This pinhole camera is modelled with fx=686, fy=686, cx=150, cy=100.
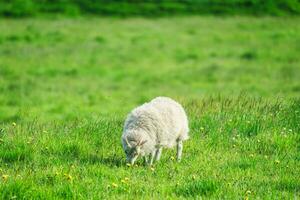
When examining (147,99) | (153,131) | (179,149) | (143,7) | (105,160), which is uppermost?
(153,131)

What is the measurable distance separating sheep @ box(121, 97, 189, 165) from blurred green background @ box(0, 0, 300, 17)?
36331 millimetres

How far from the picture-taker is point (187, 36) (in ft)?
130

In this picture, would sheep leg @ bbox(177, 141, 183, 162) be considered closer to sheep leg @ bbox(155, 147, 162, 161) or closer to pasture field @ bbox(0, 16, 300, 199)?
pasture field @ bbox(0, 16, 300, 199)

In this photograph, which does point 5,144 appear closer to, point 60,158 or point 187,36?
point 60,158

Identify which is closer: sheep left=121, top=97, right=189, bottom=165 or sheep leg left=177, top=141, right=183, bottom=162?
sheep left=121, top=97, right=189, bottom=165

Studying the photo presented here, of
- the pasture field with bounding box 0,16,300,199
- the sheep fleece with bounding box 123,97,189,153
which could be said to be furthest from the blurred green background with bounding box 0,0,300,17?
the sheep fleece with bounding box 123,97,189,153

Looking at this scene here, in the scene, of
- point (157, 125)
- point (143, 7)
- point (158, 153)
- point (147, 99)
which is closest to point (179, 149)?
point (158, 153)

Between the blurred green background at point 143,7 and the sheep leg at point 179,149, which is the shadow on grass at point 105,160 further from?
the blurred green background at point 143,7

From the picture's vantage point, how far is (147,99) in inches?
1019

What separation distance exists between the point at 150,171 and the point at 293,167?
198cm

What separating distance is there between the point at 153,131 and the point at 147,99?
1587 centimetres

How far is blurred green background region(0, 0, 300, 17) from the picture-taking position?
152 feet

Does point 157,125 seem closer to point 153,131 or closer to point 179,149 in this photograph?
point 153,131

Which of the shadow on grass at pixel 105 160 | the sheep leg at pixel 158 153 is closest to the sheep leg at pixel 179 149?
the sheep leg at pixel 158 153
